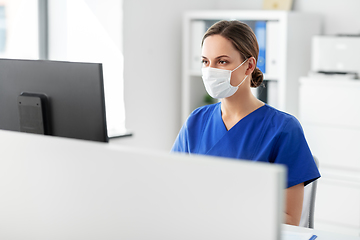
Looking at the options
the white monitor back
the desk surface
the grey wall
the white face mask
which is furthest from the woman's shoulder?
the grey wall

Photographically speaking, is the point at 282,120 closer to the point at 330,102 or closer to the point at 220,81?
the point at 220,81

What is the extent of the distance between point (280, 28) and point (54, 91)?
2.38 m

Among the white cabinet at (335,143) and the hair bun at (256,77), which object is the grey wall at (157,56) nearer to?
the white cabinet at (335,143)

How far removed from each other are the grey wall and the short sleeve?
1791 mm

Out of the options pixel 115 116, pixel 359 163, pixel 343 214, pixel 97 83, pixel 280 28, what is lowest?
pixel 343 214

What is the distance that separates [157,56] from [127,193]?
286 centimetres

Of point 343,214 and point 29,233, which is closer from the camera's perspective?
point 29,233

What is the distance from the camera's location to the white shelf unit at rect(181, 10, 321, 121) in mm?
3195

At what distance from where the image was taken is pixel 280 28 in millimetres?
3191

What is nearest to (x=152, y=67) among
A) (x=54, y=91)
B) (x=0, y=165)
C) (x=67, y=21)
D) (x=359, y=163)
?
(x=67, y=21)

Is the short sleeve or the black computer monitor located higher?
the black computer monitor

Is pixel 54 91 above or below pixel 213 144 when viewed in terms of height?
above

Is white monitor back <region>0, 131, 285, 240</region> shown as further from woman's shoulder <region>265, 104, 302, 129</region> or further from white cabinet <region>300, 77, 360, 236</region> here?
white cabinet <region>300, 77, 360, 236</region>

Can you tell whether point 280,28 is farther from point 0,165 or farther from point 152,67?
point 0,165
